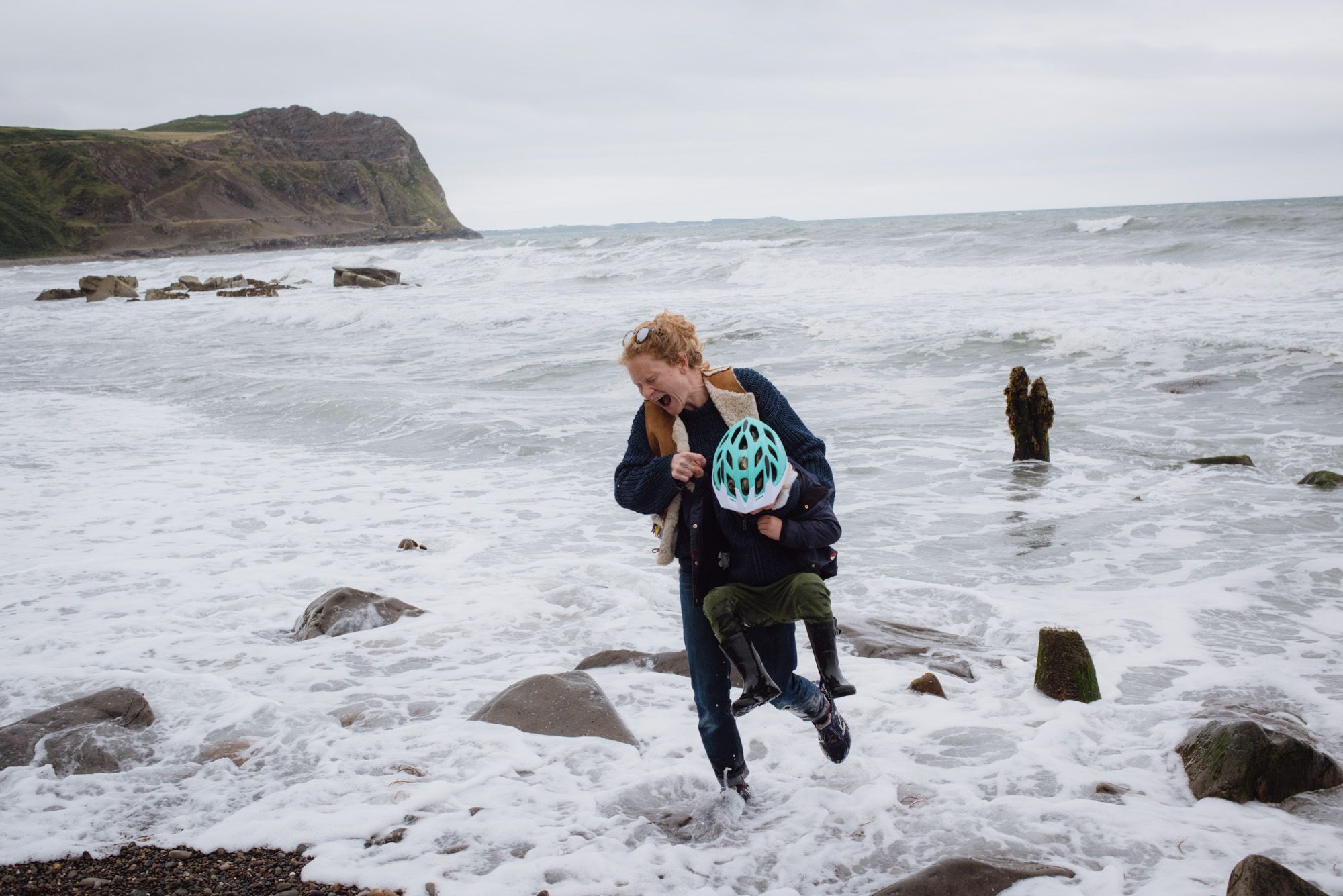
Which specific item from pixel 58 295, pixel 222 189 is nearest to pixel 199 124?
pixel 222 189

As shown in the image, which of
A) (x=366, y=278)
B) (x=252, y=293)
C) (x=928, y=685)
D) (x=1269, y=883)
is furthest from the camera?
(x=366, y=278)

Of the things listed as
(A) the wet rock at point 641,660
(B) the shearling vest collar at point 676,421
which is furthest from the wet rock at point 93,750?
(B) the shearling vest collar at point 676,421

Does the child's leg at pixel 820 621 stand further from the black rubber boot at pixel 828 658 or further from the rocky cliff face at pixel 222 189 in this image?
the rocky cliff face at pixel 222 189

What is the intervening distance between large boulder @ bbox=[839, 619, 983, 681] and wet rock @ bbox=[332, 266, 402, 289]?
4005 cm

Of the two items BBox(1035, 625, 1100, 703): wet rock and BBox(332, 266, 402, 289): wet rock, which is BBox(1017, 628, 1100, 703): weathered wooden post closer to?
BBox(1035, 625, 1100, 703): wet rock

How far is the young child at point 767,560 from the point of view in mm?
3145

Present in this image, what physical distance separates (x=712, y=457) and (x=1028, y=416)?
7634 millimetres

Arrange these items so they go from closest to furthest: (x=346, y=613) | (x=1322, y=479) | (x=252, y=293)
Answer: (x=346, y=613) < (x=1322, y=479) < (x=252, y=293)

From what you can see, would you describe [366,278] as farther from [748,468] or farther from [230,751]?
[748,468]

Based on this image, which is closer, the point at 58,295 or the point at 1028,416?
the point at 1028,416

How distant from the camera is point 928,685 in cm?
502

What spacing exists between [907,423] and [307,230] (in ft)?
382

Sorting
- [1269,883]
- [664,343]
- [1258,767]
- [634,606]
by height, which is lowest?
[634,606]

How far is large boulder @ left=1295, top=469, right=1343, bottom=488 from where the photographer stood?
8922 mm
